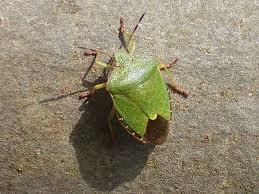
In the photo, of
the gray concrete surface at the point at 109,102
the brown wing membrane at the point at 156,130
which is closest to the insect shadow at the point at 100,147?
the gray concrete surface at the point at 109,102

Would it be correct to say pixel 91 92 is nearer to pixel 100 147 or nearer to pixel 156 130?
pixel 100 147

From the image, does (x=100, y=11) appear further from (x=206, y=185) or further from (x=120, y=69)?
(x=206, y=185)

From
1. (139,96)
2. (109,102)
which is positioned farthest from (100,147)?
(139,96)

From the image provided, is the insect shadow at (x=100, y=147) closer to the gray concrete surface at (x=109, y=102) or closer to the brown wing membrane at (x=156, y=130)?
the gray concrete surface at (x=109, y=102)

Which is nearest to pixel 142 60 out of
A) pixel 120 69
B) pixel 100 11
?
pixel 120 69

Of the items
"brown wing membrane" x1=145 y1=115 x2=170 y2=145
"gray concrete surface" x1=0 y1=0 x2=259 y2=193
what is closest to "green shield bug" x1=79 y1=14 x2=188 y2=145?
"brown wing membrane" x1=145 y1=115 x2=170 y2=145
